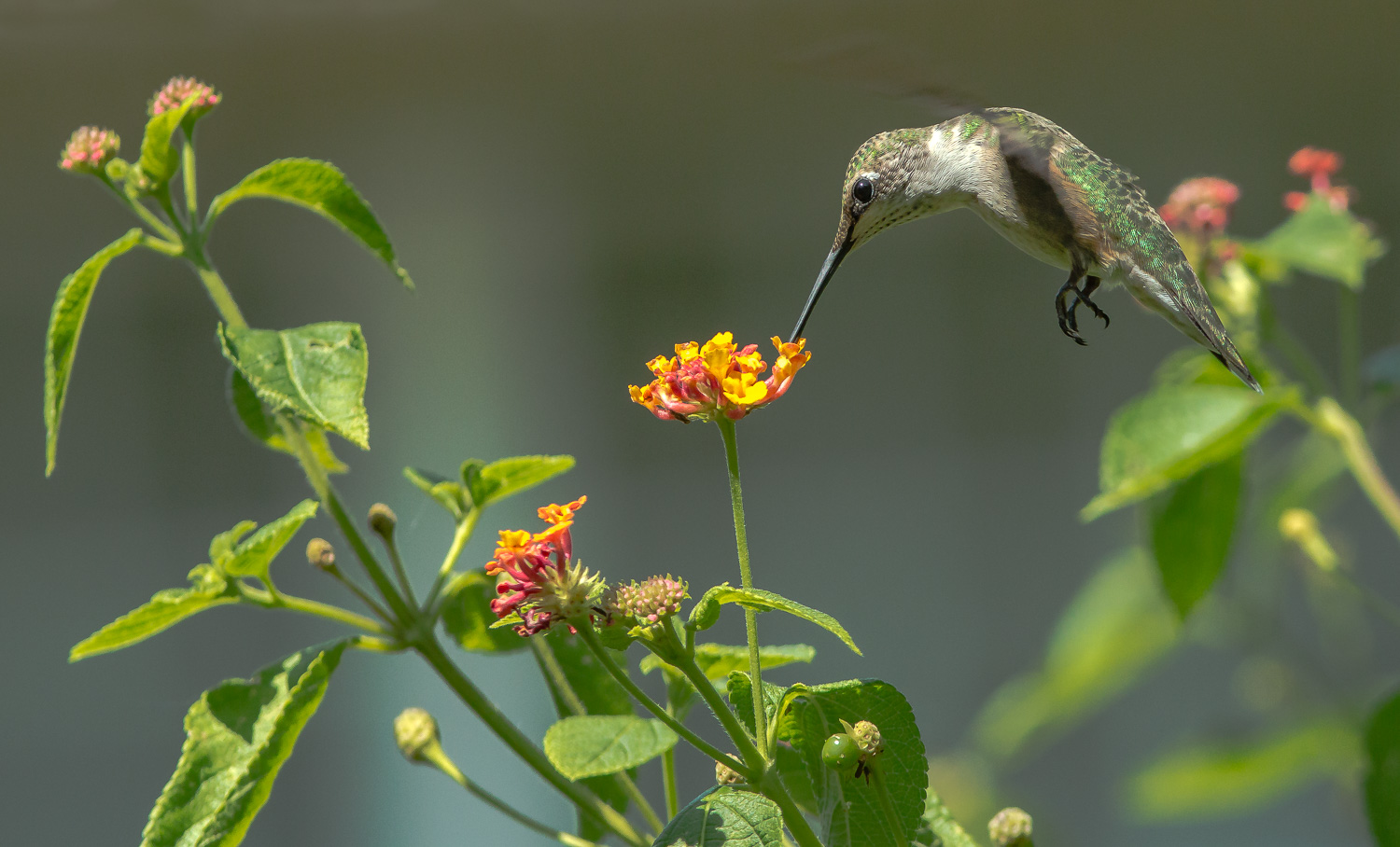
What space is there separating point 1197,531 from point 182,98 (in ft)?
2.66

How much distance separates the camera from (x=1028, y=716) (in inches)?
79.4

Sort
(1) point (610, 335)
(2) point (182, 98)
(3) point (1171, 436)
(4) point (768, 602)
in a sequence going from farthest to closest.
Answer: (1) point (610, 335) < (3) point (1171, 436) < (2) point (182, 98) < (4) point (768, 602)

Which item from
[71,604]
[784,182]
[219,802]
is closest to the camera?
[219,802]

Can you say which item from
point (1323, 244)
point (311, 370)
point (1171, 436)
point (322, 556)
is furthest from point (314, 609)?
point (1323, 244)

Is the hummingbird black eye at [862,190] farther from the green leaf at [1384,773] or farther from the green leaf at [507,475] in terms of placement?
the green leaf at [1384,773]

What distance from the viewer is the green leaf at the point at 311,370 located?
53 centimetres

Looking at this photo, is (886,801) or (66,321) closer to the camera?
(886,801)

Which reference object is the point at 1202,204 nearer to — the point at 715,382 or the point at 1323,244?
the point at 1323,244

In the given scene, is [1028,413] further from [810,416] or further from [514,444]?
[514,444]

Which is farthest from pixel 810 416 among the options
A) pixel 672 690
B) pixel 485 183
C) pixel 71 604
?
pixel 672 690

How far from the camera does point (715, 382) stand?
0.55m

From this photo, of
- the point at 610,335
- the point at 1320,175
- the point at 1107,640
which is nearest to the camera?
the point at 1320,175

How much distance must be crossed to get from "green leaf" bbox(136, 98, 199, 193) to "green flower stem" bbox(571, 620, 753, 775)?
1.19 ft

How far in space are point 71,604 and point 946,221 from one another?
9.08 ft
